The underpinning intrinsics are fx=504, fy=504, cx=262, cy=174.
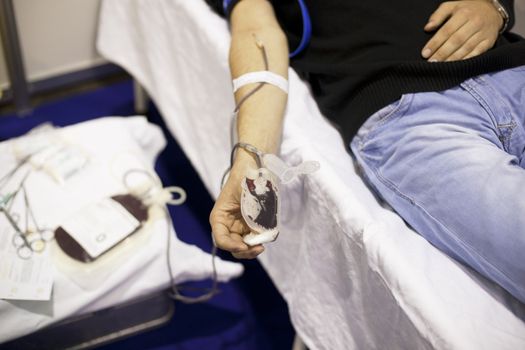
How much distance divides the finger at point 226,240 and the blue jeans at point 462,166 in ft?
0.93

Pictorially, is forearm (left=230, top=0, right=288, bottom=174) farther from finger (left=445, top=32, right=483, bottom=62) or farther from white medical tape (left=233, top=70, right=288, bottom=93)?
finger (left=445, top=32, right=483, bottom=62)

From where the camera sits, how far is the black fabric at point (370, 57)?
93 centimetres

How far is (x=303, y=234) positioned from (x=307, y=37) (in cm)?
42

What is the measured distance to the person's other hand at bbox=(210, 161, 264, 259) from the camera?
2.56 feet

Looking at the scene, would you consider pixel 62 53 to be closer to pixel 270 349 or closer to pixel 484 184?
pixel 270 349

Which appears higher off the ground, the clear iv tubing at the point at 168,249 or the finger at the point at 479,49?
the finger at the point at 479,49

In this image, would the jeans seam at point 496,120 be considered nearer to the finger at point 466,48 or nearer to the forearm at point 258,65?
the finger at point 466,48

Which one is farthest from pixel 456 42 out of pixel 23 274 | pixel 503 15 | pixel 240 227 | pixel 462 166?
pixel 23 274

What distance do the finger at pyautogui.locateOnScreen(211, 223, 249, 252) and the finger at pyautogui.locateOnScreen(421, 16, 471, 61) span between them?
523 millimetres

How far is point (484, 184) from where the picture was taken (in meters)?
0.77

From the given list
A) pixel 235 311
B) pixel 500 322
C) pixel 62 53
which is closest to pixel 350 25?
pixel 500 322

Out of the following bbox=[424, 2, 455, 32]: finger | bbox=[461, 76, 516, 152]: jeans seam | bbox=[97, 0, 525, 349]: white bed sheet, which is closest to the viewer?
bbox=[97, 0, 525, 349]: white bed sheet

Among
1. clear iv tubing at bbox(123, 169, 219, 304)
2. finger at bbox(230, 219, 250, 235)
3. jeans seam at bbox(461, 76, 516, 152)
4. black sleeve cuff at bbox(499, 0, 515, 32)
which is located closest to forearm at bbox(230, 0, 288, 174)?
finger at bbox(230, 219, 250, 235)

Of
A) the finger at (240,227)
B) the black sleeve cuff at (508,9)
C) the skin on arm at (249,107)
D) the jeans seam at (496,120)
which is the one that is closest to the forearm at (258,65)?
the skin on arm at (249,107)
